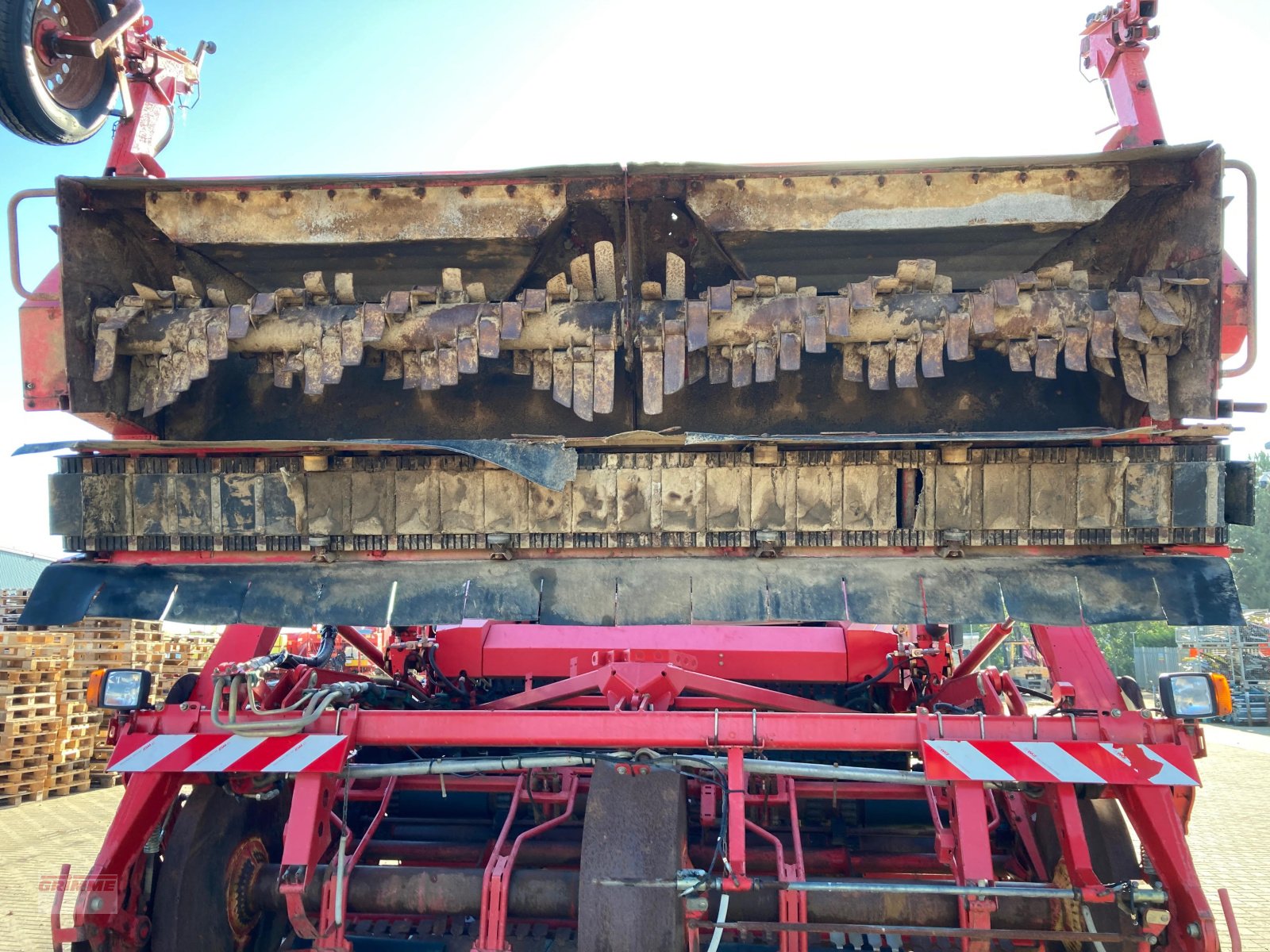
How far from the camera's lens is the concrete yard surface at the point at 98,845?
632 centimetres

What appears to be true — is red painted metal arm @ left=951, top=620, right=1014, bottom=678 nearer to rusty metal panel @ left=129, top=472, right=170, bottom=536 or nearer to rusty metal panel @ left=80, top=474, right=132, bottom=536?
rusty metal panel @ left=129, top=472, right=170, bottom=536

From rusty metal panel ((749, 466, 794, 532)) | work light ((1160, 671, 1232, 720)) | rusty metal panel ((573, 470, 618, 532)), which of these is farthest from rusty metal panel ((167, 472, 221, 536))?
work light ((1160, 671, 1232, 720))

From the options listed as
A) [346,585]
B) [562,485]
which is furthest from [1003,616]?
[346,585]

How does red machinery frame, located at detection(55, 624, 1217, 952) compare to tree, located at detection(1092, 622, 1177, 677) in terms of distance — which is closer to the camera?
red machinery frame, located at detection(55, 624, 1217, 952)

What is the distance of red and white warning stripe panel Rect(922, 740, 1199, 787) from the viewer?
3.06 meters

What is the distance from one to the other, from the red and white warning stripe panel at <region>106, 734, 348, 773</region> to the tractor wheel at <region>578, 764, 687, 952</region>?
94 centimetres

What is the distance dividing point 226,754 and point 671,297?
2.42m

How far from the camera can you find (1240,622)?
132 inches

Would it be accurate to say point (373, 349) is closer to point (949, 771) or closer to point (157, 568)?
point (157, 568)

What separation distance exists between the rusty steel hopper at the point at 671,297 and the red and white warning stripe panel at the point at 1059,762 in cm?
126

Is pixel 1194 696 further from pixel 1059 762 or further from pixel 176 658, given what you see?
pixel 176 658

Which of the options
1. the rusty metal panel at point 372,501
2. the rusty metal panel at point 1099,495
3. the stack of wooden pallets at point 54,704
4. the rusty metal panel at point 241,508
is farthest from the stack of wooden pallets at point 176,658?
the rusty metal panel at point 1099,495

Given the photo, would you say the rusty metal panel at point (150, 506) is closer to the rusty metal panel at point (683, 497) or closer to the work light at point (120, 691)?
the work light at point (120, 691)

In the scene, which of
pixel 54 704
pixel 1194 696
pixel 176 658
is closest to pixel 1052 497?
pixel 1194 696
